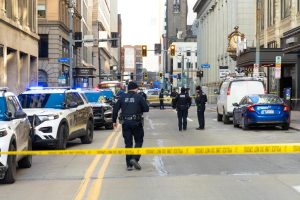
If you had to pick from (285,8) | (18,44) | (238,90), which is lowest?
(238,90)

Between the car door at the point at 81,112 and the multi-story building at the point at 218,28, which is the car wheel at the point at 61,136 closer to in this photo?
the car door at the point at 81,112

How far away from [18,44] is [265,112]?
81.0ft

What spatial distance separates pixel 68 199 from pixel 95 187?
104 centimetres

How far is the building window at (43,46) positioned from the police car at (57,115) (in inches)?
1555

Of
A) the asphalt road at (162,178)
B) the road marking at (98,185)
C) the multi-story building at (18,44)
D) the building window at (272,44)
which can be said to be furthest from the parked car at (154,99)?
the road marking at (98,185)

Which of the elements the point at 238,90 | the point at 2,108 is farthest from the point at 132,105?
the point at 238,90

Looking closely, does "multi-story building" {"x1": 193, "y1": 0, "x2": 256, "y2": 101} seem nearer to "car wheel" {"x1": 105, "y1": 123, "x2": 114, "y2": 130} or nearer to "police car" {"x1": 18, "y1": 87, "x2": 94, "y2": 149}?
"car wheel" {"x1": 105, "y1": 123, "x2": 114, "y2": 130}

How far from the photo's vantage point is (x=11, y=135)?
10086mm

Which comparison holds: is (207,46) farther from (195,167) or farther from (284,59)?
(195,167)

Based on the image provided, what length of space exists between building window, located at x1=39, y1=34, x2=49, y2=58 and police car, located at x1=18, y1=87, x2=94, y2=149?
3951cm

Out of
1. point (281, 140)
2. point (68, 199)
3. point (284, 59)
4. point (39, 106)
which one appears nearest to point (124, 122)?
point (68, 199)

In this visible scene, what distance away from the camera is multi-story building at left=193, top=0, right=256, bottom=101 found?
60.7m

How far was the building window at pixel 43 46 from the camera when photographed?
186 ft

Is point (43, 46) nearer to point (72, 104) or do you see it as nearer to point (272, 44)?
point (272, 44)
